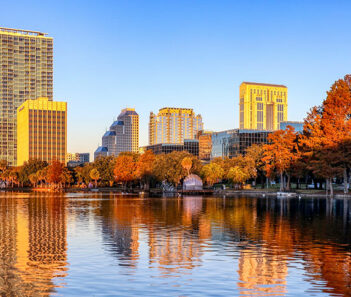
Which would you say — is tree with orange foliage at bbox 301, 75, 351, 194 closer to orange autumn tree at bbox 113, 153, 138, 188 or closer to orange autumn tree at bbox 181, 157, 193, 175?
orange autumn tree at bbox 181, 157, 193, 175

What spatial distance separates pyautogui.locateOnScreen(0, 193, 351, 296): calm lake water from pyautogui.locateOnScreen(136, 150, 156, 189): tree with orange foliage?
113 m

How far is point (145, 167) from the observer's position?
161m

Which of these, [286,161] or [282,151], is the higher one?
[282,151]

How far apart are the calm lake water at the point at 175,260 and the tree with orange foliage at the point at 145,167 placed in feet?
372

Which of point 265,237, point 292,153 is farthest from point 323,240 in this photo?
point 292,153

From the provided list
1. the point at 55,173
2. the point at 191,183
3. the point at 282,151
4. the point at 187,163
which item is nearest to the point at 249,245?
the point at 282,151

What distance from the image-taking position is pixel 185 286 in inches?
832

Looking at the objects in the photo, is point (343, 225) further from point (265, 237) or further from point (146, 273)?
point (146, 273)

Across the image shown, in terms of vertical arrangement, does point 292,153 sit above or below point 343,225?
above

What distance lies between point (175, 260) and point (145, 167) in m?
134

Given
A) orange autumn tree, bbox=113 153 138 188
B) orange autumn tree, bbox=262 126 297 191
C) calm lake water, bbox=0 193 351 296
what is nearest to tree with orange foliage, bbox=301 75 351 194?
orange autumn tree, bbox=262 126 297 191

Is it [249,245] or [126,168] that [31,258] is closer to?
[249,245]

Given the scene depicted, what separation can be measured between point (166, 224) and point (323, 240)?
15914 millimetres

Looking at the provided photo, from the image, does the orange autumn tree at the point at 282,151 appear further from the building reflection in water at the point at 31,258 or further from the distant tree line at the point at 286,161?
the building reflection in water at the point at 31,258
